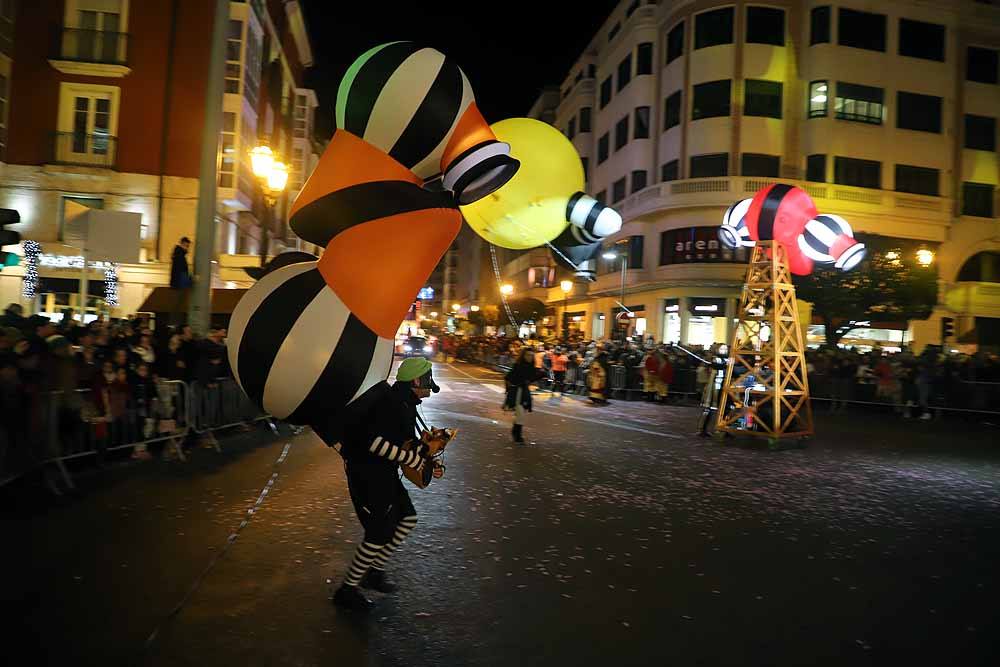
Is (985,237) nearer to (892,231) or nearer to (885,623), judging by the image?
(892,231)

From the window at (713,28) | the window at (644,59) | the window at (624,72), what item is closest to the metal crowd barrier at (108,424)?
the window at (713,28)

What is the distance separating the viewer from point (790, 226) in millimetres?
11047

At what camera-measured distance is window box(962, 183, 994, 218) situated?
3219cm

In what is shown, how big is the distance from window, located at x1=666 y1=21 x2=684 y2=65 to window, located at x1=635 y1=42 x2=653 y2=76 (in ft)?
3.85

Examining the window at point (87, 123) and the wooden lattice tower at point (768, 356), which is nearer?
the wooden lattice tower at point (768, 356)

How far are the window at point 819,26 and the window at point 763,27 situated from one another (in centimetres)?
136

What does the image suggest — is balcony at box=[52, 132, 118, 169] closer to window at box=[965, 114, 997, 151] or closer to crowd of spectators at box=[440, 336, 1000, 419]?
crowd of spectators at box=[440, 336, 1000, 419]

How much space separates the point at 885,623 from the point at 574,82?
4462 centimetres

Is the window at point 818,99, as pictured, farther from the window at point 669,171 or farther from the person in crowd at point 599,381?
the person in crowd at point 599,381

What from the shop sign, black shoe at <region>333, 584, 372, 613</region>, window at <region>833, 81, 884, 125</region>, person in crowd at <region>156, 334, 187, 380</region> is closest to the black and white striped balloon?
black shoe at <region>333, 584, 372, 613</region>

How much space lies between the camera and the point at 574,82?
45.0 m

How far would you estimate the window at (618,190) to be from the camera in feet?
118

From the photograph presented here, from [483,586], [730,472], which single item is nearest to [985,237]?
[730,472]

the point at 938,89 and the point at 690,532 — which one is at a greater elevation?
the point at 938,89
